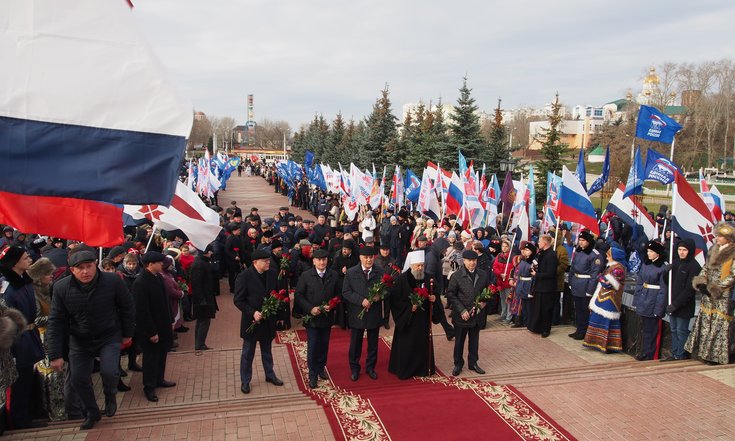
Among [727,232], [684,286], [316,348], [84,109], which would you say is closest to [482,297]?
[316,348]

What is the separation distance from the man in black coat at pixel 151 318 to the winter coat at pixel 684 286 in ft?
23.1

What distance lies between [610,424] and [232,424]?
3.89m

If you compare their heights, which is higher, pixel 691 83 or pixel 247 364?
pixel 691 83

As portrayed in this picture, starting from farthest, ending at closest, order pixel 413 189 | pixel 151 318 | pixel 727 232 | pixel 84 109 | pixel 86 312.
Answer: pixel 413 189 → pixel 727 232 → pixel 151 318 → pixel 86 312 → pixel 84 109

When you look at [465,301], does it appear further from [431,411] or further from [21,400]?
[21,400]

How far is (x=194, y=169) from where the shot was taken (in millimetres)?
31875

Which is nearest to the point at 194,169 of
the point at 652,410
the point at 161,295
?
the point at 161,295

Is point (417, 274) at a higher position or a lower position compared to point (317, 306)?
higher

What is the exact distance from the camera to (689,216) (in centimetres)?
911

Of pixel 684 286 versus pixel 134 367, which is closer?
pixel 134 367

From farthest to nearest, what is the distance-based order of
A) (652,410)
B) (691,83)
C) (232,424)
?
(691,83), (652,410), (232,424)

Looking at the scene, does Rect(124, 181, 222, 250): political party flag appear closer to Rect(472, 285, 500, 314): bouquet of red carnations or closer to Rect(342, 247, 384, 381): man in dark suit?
Rect(342, 247, 384, 381): man in dark suit

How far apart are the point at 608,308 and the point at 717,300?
1.60 m

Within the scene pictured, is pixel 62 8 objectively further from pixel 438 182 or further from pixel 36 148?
pixel 438 182
